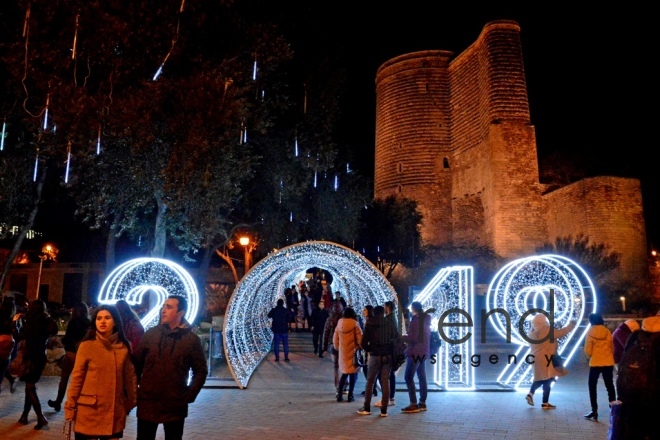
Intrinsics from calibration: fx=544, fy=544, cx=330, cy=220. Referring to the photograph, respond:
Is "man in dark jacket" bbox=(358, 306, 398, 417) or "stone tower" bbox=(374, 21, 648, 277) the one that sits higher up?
"stone tower" bbox=(374, 21, 648, 277)

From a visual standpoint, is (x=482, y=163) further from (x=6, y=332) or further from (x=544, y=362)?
(x=6, y=332)

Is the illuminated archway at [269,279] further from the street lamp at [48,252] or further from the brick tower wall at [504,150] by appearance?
the street lamp at [48,252]

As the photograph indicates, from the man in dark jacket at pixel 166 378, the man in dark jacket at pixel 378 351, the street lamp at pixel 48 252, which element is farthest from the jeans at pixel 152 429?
the street lamp at pixel 48 252

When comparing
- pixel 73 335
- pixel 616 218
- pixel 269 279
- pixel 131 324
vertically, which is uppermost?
pixel 616 218

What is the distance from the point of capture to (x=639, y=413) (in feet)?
13.3

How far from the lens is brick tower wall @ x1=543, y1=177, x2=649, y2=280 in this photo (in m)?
28.1

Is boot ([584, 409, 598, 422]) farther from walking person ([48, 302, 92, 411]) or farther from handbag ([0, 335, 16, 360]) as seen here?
handbag ([0, 335, 16, 360])

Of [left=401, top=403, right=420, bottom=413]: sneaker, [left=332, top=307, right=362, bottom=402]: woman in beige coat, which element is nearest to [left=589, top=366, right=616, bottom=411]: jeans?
[left=401, top=403, right=420, bottom=413]: sneaker

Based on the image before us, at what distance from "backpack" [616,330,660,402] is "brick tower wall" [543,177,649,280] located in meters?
26.3

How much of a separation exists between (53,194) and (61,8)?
7401 mm

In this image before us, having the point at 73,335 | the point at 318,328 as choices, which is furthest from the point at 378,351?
the point at 318,328

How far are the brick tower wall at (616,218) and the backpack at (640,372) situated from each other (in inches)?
1035

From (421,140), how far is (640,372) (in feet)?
119

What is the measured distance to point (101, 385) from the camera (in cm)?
381
